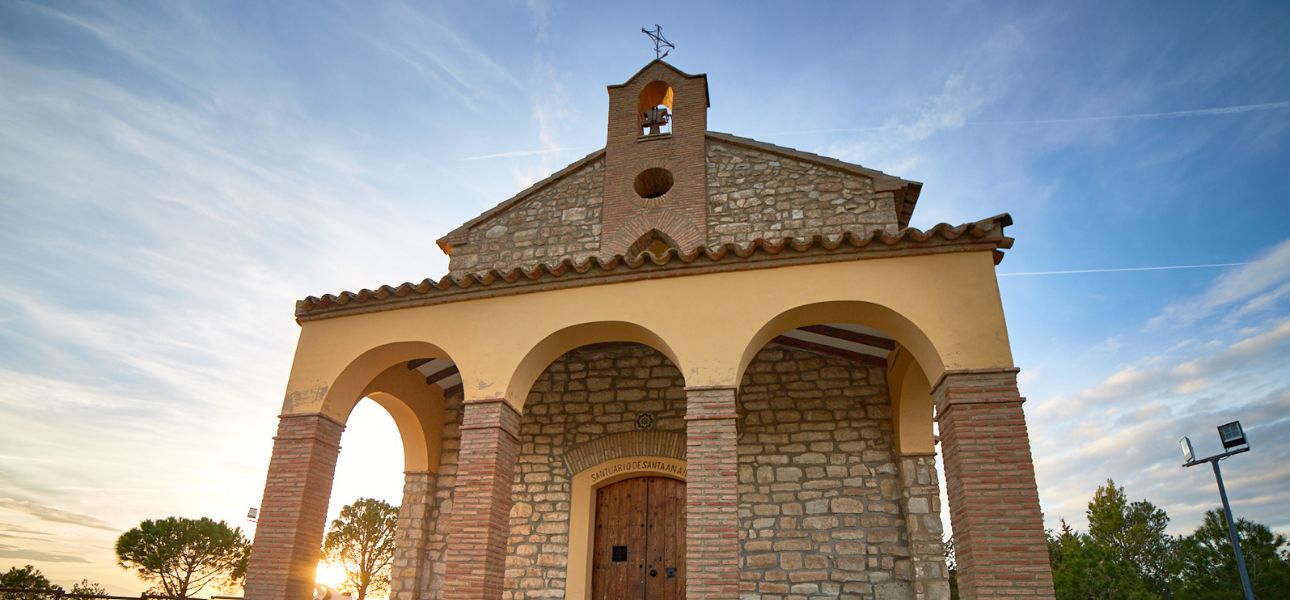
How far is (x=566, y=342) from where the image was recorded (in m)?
6.93

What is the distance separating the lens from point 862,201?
8.84 meters

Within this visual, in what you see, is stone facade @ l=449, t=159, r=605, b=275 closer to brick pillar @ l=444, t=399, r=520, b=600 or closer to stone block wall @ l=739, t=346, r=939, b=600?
stone block wall @ l=739, t=346, r=939, b=600

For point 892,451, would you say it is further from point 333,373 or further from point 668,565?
point 333,373

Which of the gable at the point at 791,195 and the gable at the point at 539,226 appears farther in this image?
the gable at the point at 539,226

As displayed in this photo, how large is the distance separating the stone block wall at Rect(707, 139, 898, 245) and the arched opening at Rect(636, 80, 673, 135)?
141 cm

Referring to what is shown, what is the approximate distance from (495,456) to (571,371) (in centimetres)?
261

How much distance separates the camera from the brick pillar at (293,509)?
6.39m

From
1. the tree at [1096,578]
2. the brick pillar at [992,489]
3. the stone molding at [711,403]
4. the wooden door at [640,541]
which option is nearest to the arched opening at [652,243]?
the wooden door at [640,541]

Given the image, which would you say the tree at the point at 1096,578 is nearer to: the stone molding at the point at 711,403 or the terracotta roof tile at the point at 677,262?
the terracotta roof tile at the point at 677,262

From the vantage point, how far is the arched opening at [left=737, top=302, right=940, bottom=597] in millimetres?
7180

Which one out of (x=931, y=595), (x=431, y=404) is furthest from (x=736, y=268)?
(x=431, y=404)

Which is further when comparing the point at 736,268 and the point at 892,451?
the point at 892,451

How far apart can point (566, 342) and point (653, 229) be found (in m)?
2.85

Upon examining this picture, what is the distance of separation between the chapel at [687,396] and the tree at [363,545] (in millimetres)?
18658
